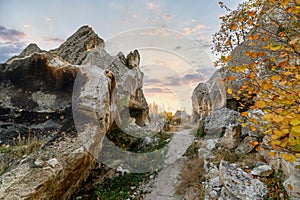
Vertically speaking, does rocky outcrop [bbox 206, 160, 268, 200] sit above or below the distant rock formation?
below

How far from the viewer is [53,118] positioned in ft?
28.0

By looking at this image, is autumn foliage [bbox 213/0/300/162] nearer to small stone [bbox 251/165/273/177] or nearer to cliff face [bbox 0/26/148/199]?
small stone [bbox 251/165/273/177]

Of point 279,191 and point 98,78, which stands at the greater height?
point 98,78

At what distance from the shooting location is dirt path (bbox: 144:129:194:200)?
6.98m

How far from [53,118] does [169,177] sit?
17.8 feet

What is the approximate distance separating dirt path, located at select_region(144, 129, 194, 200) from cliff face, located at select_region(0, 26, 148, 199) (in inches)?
96.3

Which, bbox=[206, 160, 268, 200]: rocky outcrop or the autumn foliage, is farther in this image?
bbox=[206, 160, 268, 200]: rocky outcrop

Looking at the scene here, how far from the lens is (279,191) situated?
4898 mm

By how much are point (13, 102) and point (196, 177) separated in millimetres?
8214

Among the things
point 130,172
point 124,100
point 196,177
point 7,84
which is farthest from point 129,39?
point 196,177

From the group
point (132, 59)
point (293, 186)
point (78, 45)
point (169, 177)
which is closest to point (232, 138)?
point (169, 177)

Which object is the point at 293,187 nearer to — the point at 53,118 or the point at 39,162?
the point at 39,162

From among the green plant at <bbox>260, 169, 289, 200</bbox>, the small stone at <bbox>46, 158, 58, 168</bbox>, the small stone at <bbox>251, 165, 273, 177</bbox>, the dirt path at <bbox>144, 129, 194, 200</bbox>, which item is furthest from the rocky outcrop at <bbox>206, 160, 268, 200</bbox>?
the small stone at <bbox>46, 158, 58, 168</bbox>

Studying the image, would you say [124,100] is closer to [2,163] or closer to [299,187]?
[2,163]
